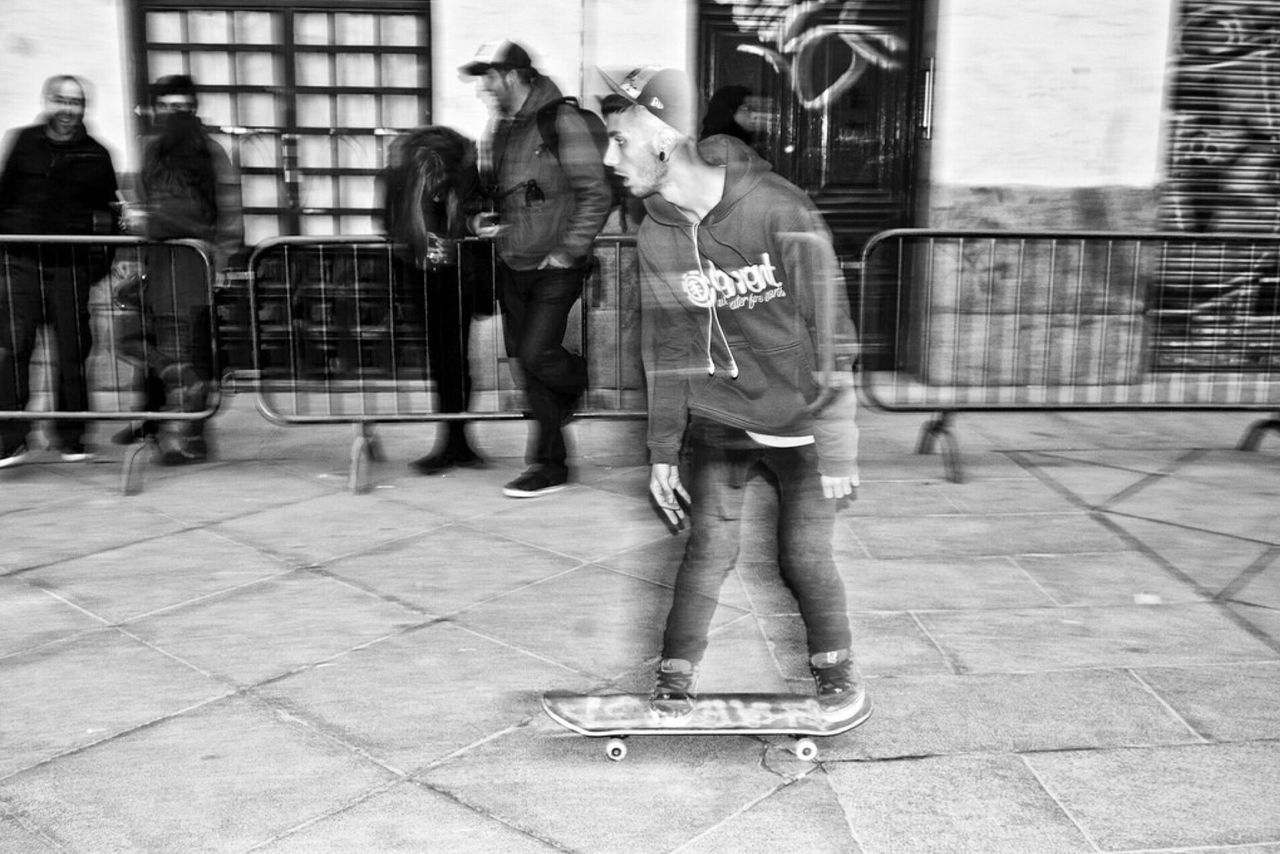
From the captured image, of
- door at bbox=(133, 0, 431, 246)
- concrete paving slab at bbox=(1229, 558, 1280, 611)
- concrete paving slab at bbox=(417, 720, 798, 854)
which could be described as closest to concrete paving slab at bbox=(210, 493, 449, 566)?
concrete paving slab at bbox=(417, 720, 798, 854)

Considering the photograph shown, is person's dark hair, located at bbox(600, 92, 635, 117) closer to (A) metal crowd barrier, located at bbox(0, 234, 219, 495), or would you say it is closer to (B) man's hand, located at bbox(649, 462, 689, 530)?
(B) man's hand, located at bbox(649, 462, 689, 530)

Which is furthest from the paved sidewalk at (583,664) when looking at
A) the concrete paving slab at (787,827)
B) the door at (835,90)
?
the door at (835,90)

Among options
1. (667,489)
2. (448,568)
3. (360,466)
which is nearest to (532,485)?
(360,466)

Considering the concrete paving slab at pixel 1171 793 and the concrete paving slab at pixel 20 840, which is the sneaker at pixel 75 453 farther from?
the concrete paving slab at pixel 1171 793

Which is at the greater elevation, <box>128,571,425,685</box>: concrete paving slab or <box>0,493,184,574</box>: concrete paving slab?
<box>0,493,184,574</box>: concrete paving slab

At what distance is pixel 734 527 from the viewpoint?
11.4ft

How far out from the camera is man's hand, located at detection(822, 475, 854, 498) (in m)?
3.31

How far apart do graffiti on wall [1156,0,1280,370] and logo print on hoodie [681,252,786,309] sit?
266 inches

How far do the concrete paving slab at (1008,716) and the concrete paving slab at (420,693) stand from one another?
0.92 m

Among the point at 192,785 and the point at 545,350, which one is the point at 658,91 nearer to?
the point at 192,785

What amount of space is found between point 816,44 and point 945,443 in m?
3.46

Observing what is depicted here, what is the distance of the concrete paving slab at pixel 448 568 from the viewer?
488 centimetres

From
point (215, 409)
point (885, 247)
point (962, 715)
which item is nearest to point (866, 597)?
point (962, 715)

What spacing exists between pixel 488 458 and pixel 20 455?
251cm
